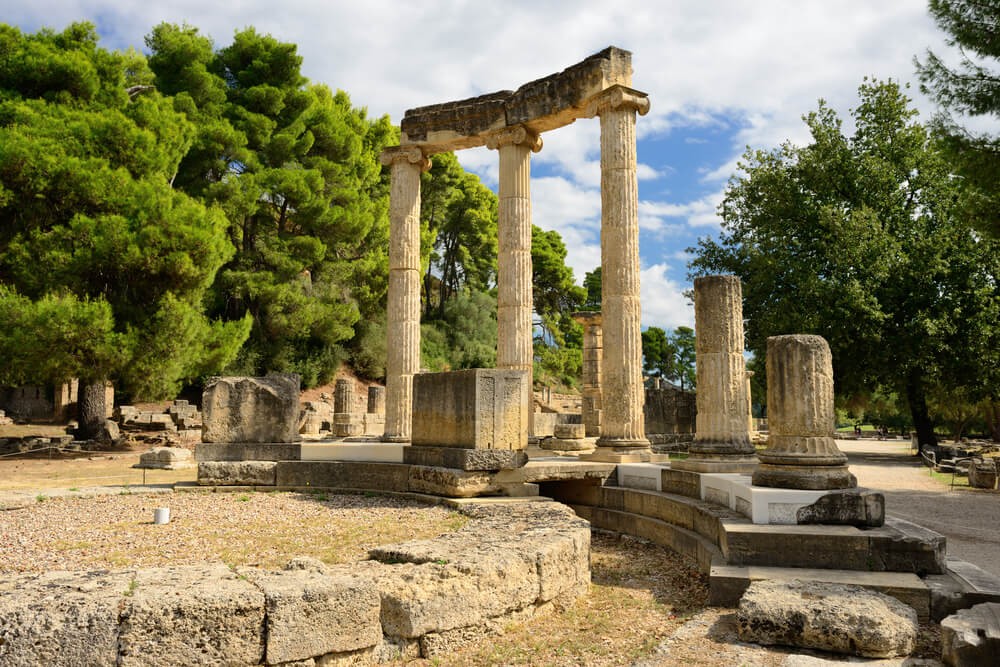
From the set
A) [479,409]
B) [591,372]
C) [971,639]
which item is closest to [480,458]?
[479,409]

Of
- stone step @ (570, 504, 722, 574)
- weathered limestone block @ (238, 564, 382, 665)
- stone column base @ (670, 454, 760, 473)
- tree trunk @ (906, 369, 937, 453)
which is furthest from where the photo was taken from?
tree trunk @ (906, 369, 937, 453)

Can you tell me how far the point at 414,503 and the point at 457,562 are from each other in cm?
423

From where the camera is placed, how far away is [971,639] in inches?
145

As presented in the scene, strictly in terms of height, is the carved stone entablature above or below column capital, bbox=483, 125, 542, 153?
above

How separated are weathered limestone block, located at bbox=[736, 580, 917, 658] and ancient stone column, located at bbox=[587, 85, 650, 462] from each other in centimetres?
724

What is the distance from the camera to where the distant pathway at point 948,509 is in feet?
24.5

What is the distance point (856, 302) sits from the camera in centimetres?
1870

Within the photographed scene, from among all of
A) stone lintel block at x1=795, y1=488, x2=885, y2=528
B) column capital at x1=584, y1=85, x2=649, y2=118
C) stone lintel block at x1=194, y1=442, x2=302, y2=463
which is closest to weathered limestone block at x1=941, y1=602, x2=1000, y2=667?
stone lintel block at x1=795, y1=488, x2=885, y2=528

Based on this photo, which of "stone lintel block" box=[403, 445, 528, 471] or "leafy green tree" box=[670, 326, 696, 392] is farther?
"leafy green tree" box=[670, 326, 696, 392]

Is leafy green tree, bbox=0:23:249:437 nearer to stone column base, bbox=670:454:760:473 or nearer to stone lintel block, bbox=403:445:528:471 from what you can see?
stone lintel block, bbox=403:445:528:471

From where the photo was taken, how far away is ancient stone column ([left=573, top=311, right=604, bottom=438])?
18469 mm

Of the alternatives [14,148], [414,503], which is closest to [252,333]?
[14,148]

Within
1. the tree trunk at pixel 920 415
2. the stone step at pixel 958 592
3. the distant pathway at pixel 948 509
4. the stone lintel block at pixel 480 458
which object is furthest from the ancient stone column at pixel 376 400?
the stone step at pixel 958 592

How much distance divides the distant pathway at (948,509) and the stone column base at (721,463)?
1648 mm
